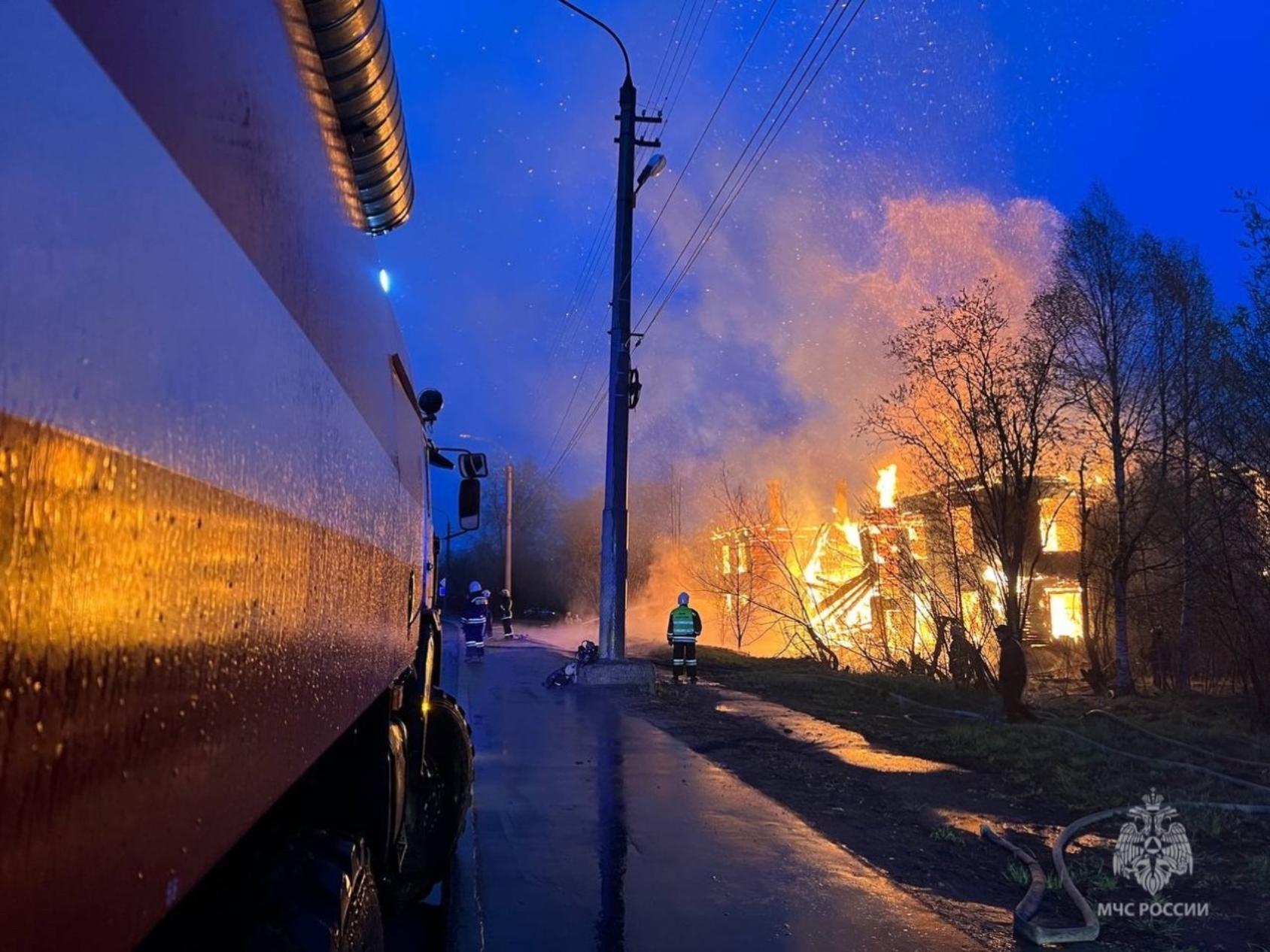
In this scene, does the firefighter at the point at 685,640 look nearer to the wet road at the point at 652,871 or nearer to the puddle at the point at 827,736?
the puddle at the point at 827,736

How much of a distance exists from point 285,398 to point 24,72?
0.85 m

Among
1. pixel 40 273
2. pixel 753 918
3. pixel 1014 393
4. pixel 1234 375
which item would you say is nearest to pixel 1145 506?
pixel 1014 393

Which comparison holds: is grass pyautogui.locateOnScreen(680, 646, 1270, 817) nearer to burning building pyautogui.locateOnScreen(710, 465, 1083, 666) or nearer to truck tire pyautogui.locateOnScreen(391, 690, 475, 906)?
burning building pyautogui.locateOnScreen(710, 465, 1083, 666)

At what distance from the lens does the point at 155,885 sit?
1011mm

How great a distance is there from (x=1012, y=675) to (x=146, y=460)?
1255 centimetres

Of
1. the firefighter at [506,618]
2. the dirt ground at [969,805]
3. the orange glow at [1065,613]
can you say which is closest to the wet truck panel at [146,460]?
the dirt ground at [969,805]

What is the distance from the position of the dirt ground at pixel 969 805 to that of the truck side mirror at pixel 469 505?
357 cm

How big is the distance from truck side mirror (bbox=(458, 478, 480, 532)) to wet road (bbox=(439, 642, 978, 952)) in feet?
7.58

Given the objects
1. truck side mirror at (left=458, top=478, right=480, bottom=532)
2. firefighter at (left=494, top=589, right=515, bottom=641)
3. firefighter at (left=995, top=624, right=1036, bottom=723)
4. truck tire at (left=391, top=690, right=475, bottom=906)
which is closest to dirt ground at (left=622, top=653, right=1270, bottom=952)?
firefighter at (left=995, top=624, right=1036, bottom=723)

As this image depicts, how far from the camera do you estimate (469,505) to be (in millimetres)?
8289

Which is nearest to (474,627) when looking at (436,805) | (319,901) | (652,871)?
(652,871)

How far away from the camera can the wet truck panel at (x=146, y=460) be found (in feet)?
2.45

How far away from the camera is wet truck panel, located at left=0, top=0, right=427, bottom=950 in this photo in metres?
0.75

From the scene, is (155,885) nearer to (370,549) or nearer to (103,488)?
(103,488)
